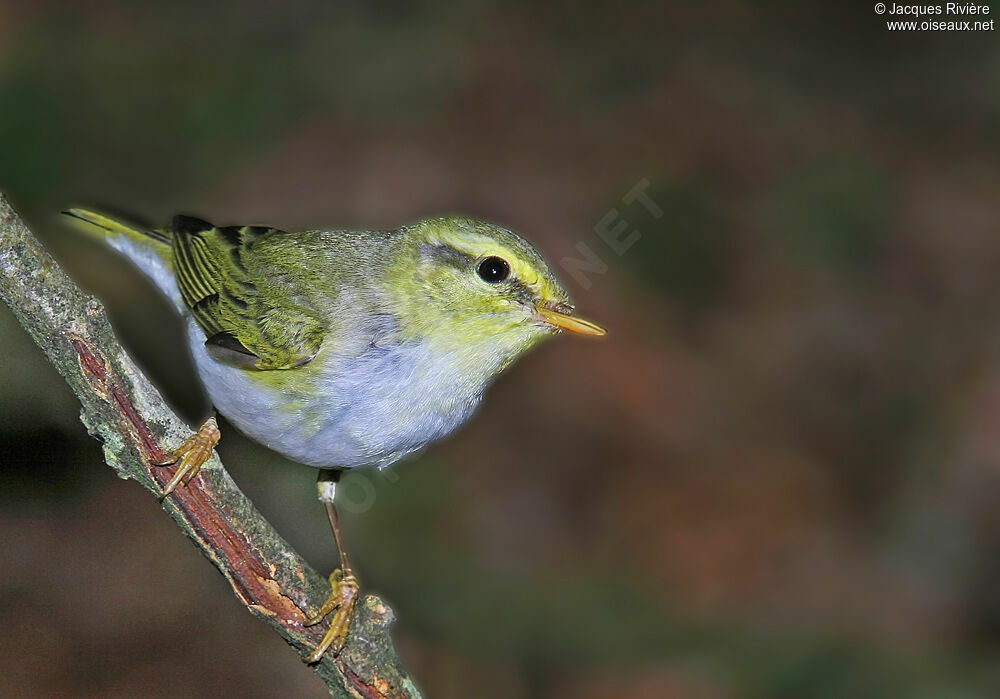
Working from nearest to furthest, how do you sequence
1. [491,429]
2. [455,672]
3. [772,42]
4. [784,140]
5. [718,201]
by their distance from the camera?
[455,672], [491,429], [718,201], [784,140], [772,42]

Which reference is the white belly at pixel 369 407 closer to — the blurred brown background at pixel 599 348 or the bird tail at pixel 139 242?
the bird tail at pixel 139 242

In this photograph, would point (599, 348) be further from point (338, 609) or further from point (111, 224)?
point (338, 609)

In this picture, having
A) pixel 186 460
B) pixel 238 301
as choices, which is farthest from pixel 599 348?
pixel 186 460

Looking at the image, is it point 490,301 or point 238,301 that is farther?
point 238,301

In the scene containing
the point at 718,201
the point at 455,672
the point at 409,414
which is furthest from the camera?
the point at 718,201

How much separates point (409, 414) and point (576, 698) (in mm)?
4357

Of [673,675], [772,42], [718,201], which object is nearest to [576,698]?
[673,675]

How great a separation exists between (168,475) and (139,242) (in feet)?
7.17

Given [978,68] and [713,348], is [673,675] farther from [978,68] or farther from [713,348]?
[978,68]

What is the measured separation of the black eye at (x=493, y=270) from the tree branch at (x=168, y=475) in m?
1.30

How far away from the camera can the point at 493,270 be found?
4.17 metres

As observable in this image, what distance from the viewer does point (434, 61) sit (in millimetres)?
13477

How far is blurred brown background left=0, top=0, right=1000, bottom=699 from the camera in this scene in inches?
299

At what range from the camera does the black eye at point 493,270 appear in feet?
13.6
